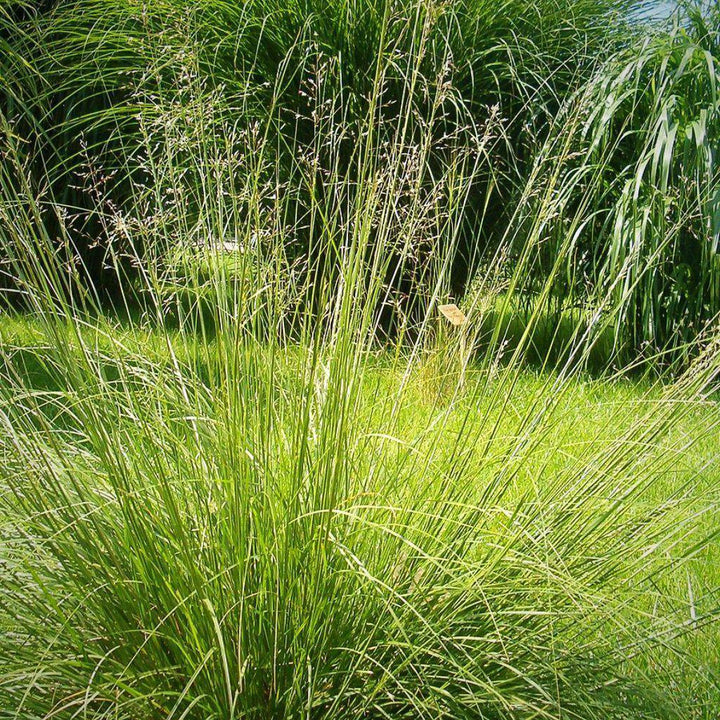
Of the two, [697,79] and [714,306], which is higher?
[697,79]

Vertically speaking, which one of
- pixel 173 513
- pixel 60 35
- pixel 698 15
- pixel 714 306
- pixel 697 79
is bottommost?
pixel 714 306

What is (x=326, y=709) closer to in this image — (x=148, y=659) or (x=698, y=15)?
(x=148, y=659)

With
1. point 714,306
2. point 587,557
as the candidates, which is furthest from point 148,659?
point 714,306

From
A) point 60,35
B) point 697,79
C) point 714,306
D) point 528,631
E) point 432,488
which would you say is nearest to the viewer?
point 528,631

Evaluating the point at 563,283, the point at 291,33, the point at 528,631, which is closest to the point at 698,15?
the point at 563,283

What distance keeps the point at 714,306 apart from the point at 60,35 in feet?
13.4

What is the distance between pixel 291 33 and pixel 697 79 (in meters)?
1.99

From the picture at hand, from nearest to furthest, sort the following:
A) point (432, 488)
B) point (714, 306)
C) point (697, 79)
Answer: point (432, 488)
point (714, 306)
point (697, 79)

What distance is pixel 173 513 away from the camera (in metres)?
1.14

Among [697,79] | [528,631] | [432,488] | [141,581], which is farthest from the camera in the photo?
[697,79]

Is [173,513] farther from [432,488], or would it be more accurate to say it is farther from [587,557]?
[587,557]

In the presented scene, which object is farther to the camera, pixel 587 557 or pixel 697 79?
pixel 697 79

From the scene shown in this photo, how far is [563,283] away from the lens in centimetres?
428

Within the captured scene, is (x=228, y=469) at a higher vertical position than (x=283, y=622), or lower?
higher
